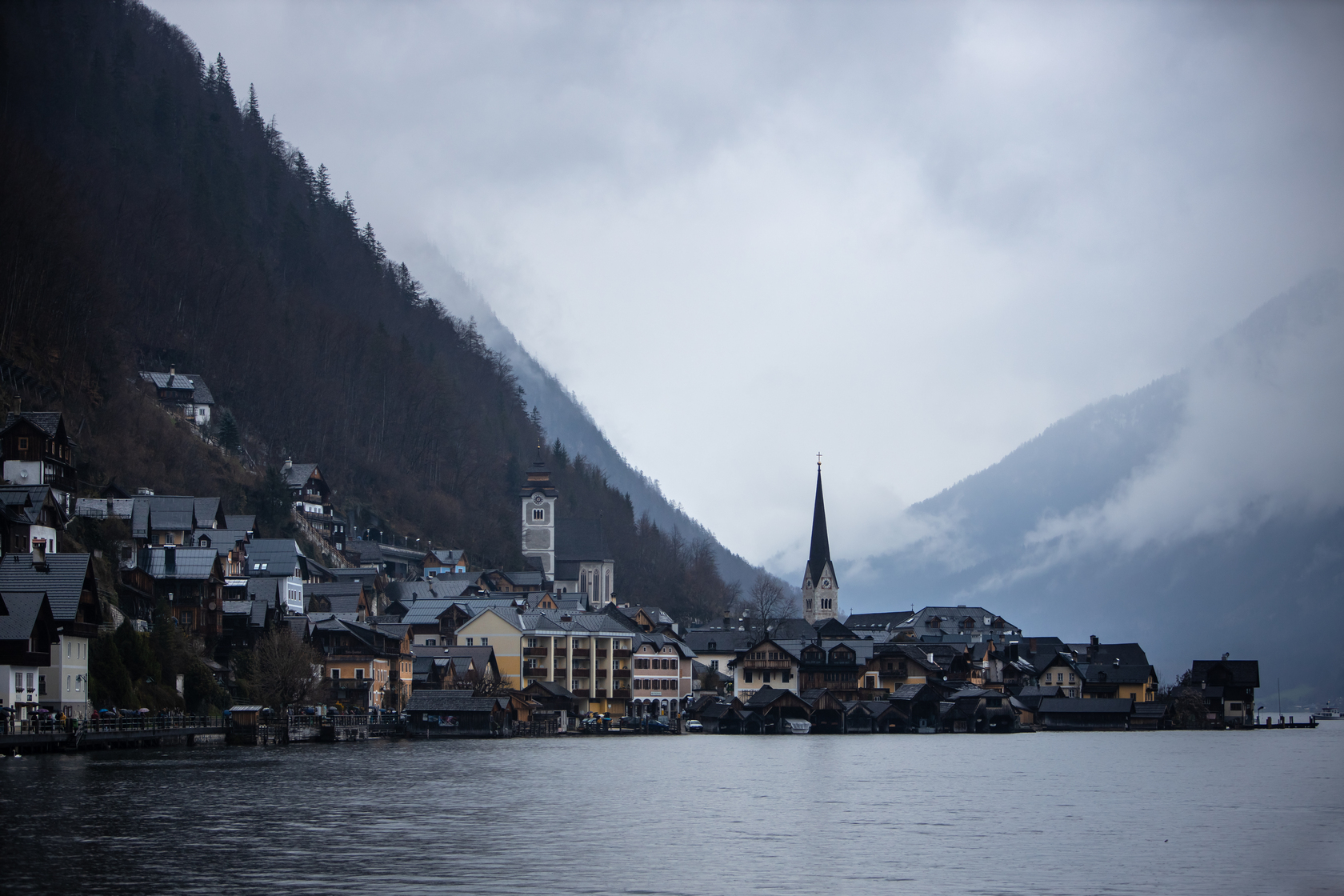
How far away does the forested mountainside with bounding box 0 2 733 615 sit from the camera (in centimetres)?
11962

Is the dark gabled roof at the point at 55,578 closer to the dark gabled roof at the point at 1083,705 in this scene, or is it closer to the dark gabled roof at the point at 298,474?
the dark gabled roof at the point at 298,474

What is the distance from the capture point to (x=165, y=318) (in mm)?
155875

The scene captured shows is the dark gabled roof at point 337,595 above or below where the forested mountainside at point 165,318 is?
below

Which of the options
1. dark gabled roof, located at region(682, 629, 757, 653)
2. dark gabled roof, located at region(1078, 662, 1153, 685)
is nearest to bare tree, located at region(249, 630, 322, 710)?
dark gabled roof, located at region(682, 629, 757, 653)

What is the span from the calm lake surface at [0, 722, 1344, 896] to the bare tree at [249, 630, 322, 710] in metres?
13.4

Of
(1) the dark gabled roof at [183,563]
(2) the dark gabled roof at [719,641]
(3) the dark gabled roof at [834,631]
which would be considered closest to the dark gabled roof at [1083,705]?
(3) the dark gabled roof at [834,631]

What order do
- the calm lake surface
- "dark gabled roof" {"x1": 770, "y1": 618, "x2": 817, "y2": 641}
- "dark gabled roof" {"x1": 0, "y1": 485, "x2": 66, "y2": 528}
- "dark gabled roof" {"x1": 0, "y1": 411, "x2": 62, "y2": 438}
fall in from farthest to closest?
"dark gabled roof" {"x1": 770, "y1": 618, "x2": 817, "y2": 641}, "dark gabled roof" {"x1": 0, "y1": 411, "x2": 62, "y2": 438}, "dark gabled roof" {"x1": 0, "y1": 485, "x2": 66, "y2": 528}, the calm lake surface

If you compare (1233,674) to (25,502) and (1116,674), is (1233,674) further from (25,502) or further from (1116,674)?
(25,502)

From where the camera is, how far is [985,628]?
193 meters

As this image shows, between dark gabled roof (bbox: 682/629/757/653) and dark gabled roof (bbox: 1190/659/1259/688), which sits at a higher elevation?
dark gabled roof (bbox: 682/629/757/653)

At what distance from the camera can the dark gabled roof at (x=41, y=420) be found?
93.9m

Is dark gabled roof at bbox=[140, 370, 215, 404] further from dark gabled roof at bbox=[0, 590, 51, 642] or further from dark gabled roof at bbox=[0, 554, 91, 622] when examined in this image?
dark gabled roof at bbox=[0, 590, 51, 642]

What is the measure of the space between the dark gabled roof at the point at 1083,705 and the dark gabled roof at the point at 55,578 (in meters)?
106

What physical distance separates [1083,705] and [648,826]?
371 ft
